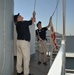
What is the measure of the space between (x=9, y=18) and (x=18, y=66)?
1.04 m

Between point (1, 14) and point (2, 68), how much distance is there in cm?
85

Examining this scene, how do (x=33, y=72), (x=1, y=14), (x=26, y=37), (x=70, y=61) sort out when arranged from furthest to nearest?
(x=70, y=61) < (x=33, y=72) < (x=26, y=37) < (x=1, y=14)

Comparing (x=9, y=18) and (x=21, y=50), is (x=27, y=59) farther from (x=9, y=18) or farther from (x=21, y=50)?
(x=9, y=18)

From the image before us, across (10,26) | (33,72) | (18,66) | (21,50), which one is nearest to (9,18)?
(10,26)

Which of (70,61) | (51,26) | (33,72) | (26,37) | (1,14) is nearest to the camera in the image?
(1,14)

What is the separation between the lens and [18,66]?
4.34 meters

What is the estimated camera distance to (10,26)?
152 inches

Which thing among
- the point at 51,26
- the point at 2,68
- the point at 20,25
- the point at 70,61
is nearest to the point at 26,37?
the point at 20,25

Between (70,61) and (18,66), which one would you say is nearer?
(18,66)

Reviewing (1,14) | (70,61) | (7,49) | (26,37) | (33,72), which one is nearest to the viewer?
(1,14)

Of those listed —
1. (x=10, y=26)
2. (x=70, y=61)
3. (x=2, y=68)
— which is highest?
(x=10, y=26)

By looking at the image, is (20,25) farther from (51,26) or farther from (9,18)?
(51,26)

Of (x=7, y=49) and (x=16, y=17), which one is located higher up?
(x=16, y=17)

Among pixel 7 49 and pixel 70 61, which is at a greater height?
pixel 7 49
